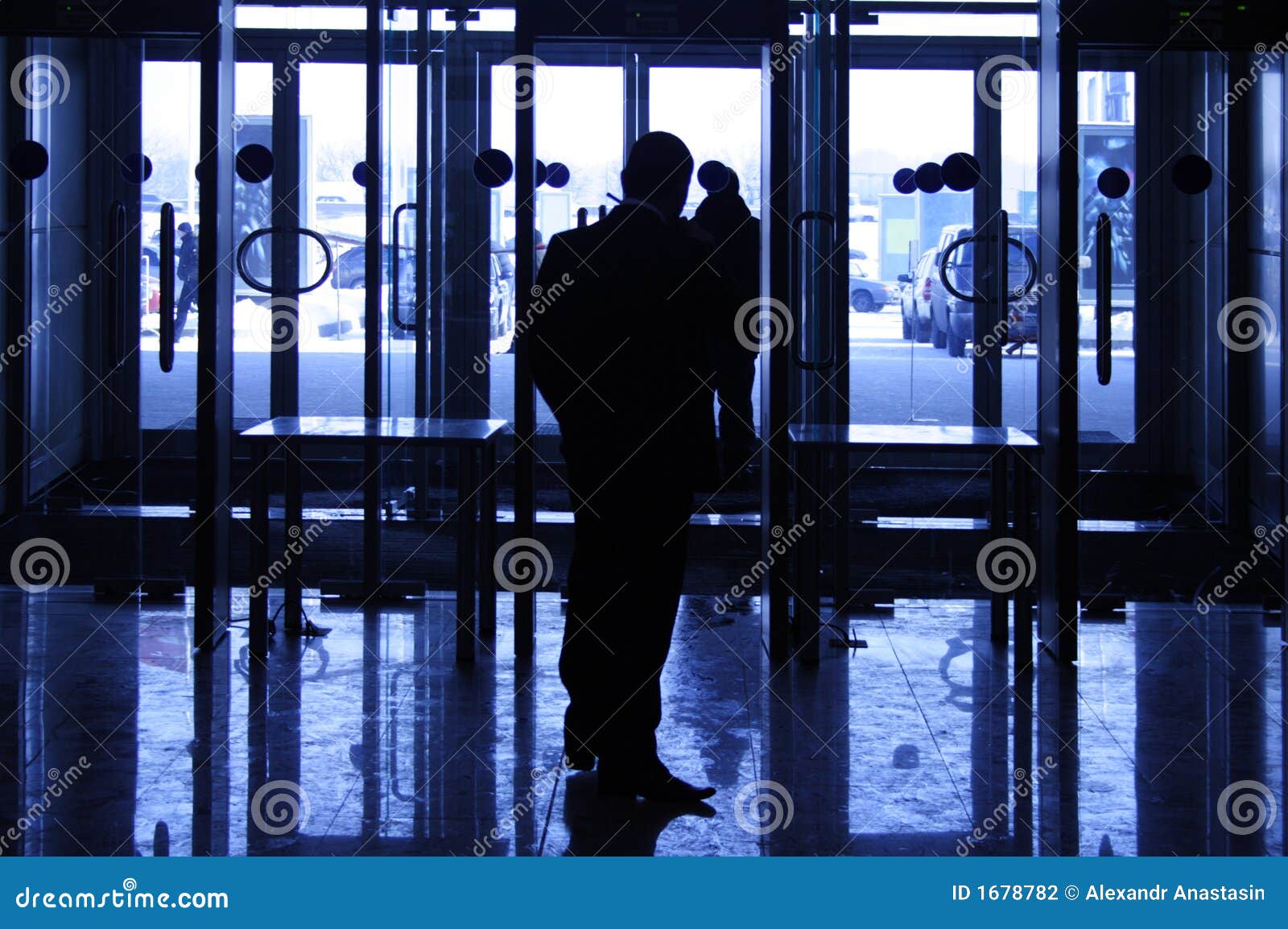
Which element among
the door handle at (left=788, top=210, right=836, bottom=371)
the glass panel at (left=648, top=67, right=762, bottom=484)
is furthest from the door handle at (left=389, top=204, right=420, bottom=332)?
the door handle at (left=788, top=210, right=836, bottom=371)

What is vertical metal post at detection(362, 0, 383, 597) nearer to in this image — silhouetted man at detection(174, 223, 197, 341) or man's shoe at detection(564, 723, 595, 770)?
silhouetted man at detection(174, 223, 197, 341)

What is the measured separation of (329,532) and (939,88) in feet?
10.2

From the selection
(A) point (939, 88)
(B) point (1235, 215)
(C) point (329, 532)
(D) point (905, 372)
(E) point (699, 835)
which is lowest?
(E) point (699, 835)

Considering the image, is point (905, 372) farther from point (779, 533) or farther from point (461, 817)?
point (461, 817)

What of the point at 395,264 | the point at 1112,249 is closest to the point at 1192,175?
the point at 1112,249

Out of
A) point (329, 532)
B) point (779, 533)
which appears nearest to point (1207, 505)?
point (779, 533)

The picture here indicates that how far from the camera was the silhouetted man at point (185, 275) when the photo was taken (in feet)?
23.3

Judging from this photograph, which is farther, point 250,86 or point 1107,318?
point 250,86

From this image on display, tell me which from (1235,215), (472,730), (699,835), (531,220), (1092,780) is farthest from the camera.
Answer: (1235,215)

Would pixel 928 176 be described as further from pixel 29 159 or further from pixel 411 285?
pixel 29 159

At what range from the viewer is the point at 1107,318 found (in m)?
5.31

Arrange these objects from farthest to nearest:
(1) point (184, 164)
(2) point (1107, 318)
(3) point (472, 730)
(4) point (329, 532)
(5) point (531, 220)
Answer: (4) point (329, 532)
(1) point (184, 164)
(2) point (1107, 318)
(5) point (531, 220)
(3) point (472, 730)

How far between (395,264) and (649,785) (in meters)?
3.37

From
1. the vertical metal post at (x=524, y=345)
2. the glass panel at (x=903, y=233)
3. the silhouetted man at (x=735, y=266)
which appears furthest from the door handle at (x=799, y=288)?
the vertical metal post at (x=524, y=345)
